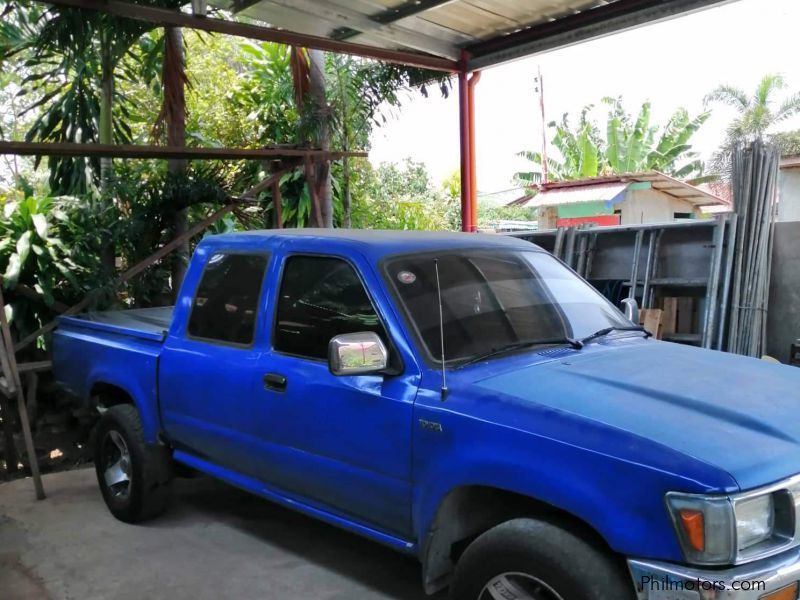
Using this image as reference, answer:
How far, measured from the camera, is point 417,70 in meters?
9.69

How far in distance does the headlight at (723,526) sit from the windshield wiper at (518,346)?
112cm

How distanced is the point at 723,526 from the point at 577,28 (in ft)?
20.6

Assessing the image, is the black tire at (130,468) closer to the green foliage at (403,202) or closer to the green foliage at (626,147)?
the green foliage at (403,202)

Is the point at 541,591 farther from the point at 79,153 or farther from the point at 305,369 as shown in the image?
the point at 79,153

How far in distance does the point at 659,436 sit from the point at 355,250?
1.73m

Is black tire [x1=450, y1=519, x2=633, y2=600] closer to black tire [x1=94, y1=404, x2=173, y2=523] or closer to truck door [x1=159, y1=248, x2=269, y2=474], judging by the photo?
truck door [x1=159, y1=248, x2=269, y2=474]

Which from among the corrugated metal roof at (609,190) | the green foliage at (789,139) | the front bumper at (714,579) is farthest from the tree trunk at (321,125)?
the green foliage at (789,139)

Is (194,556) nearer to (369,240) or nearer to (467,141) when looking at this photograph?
(369,240)

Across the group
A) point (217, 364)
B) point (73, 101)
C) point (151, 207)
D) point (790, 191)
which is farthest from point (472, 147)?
point (790, 191)

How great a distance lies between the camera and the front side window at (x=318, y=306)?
3.46 meters

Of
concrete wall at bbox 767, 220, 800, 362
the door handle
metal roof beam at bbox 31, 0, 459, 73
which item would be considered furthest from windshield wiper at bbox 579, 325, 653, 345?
metal roof beam at bbox 31, 0, 459, 73

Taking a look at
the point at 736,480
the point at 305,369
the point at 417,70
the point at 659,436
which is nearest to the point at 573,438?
the point at 659,436

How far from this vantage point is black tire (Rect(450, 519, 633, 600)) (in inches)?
94.7

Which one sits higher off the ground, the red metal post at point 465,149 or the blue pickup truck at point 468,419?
the red metal post at point 465,149
